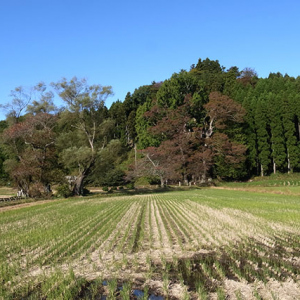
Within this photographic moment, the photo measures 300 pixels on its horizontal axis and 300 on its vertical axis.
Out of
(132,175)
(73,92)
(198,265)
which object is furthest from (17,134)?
(198,265)

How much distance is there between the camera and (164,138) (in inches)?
1839

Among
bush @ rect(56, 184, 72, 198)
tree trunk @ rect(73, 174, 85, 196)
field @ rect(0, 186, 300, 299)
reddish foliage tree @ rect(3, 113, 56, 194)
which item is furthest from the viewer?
tree trunk @ rect(73, 174, 85, 196)

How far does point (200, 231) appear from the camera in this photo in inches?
322

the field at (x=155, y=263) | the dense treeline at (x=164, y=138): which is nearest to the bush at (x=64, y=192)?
the dense treeline at (x=164, y=138)

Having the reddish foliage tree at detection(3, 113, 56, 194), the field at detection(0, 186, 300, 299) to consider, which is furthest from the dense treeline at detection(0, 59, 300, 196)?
the field at detection(0, 186, 300, 299)

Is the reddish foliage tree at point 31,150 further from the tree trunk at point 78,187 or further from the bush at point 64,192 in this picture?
the tree trunk at point 78,187

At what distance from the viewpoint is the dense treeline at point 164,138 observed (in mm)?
31078

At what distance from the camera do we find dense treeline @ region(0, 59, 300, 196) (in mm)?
31078

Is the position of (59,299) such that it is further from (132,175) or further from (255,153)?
(255,153)

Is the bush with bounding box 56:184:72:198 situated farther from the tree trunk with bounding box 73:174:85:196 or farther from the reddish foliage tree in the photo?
the reddish foliage tree

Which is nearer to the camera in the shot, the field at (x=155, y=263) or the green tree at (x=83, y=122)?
the field at (x=155, y=263)

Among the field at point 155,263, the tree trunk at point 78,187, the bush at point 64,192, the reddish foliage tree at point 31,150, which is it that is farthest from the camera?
the tree trunk at point 78,187

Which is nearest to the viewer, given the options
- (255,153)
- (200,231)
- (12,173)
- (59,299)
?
(59,299)

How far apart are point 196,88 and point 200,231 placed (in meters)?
43.8
